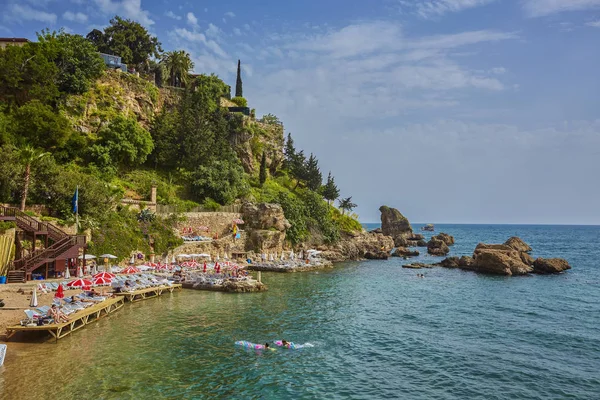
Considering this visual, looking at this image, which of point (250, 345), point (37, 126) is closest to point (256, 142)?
point (37, 126)

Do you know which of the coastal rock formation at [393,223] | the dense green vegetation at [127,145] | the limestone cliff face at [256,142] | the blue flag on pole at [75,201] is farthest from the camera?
the coastal rock formation at [393,223]

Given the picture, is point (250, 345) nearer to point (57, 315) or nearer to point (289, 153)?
point (57, 315)

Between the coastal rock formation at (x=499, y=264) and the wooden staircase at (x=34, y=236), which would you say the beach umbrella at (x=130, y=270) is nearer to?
the wooden staircase at (x=34, y=236)

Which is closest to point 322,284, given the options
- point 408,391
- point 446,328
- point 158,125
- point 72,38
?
point 446,328

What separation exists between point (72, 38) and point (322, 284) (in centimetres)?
Result: 5105

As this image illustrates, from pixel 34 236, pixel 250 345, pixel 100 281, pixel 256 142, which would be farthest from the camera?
pixel 256 142

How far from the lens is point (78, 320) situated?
24.3m

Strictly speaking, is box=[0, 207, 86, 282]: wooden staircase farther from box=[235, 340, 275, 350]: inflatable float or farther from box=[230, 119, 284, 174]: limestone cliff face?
box=[230, 119, 284, 174]: limestone cliff face

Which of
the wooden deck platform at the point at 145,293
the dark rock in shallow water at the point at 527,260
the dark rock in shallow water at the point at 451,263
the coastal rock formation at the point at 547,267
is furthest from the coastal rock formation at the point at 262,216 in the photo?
the coastal rock formation at the point at 547,267

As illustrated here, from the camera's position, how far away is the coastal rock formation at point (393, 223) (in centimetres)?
12381

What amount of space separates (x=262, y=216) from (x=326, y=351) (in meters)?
38.4

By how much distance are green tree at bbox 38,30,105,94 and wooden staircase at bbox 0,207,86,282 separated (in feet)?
95.4

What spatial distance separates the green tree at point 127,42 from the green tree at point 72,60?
31.0 feet

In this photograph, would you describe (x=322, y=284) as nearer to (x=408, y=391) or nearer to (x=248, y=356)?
(x=248, y=356)
